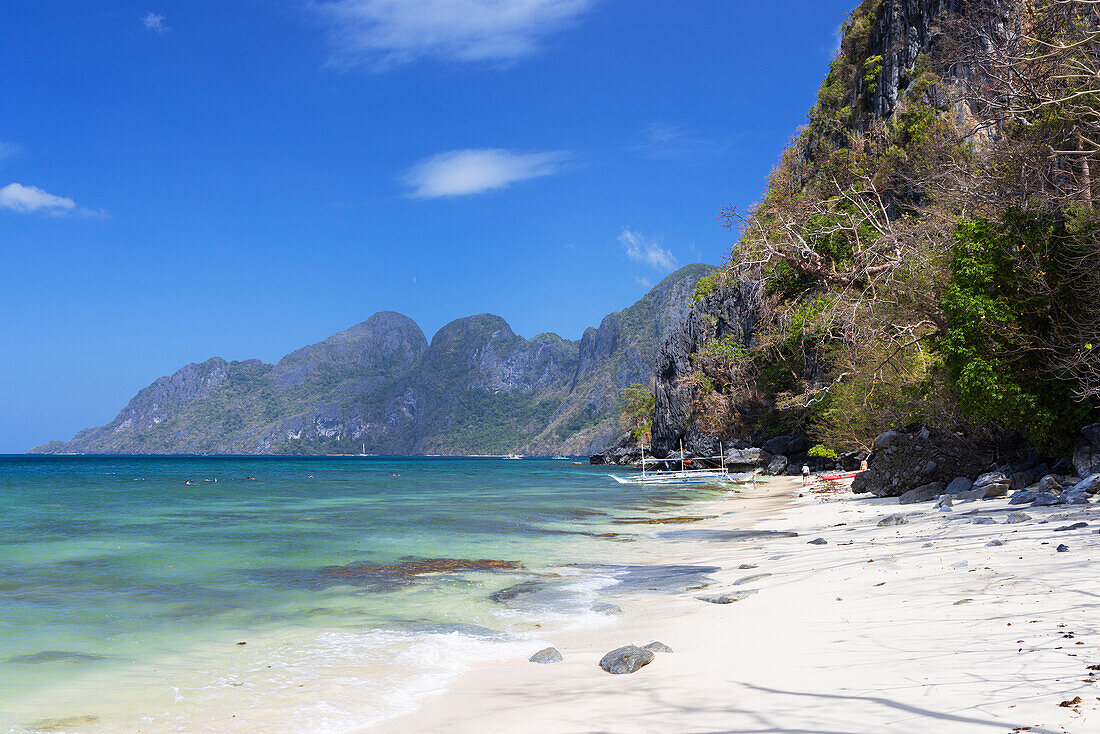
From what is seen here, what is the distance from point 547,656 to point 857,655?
2687 mm

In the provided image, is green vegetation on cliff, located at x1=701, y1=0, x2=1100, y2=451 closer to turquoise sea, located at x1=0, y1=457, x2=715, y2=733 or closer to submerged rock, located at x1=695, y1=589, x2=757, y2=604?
submerged rock, located at x1=695, y1=589, x2=757, y2=604

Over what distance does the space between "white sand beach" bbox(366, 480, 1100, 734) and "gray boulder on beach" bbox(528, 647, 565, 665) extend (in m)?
0.15

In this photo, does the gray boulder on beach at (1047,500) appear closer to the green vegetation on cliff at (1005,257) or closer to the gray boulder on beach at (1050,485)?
the gray boulder on beach at (1050,485)

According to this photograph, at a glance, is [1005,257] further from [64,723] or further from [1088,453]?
[64,723]

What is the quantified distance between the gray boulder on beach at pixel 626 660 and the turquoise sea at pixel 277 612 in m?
1.38

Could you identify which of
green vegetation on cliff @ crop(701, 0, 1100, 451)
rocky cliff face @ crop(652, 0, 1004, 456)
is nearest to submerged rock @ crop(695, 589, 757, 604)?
green vegetation on cliff @ crop(701, 0, 1100, 451)

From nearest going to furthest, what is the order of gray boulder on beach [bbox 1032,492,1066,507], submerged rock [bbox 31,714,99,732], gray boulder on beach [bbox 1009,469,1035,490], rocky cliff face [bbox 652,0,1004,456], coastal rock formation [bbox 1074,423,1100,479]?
submerged rock [bbox 31,714,99,732] < gray boulder on beach [bbox 1032,492,1066,507] < coastal rock formation [bbox 1074,423,1100,479] < gray boulder on beach [bbox 1009,469,1035,490] < rocky cliff face [bbox 652,0,1004,456]

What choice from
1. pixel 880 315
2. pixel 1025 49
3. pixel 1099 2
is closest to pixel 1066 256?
pixel 1025 49

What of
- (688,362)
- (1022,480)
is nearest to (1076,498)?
(1022,480)

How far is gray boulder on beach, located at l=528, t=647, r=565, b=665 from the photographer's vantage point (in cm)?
613

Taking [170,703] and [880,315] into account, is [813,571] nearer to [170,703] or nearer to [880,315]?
[170,703]

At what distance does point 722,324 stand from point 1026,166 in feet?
170

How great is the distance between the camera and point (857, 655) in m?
4.66

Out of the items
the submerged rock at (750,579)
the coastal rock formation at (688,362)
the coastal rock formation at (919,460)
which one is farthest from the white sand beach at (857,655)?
the coastal rock formation at (688,362)
